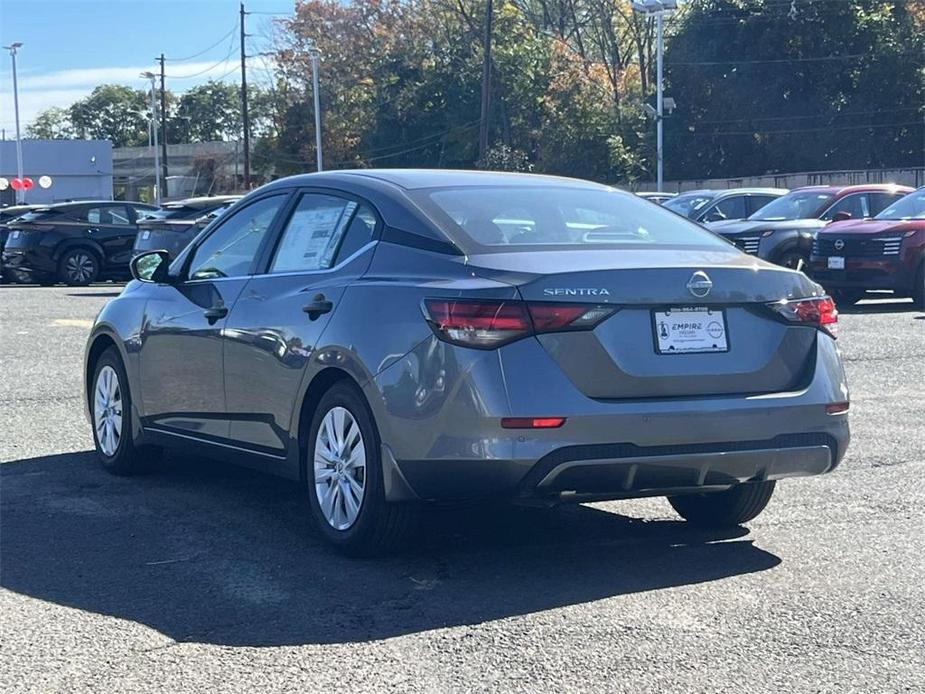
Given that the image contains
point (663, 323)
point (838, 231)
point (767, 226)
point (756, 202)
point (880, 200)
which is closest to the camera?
point (663, 323)

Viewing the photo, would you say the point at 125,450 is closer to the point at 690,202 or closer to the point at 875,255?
the point at 875,255

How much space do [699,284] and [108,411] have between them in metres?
3.81

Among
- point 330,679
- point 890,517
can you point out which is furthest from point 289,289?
point 890,517

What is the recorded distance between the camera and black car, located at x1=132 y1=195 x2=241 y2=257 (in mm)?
20281

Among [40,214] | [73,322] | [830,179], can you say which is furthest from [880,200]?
[830,179]

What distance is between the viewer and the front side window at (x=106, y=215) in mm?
24844

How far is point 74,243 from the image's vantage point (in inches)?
968

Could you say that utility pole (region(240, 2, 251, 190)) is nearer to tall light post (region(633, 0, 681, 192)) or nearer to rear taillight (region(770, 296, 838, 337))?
tall light post (region(633, 0, 681, 192))

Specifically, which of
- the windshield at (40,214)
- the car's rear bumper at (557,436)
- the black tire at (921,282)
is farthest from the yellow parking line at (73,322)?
the car's rear bumper at (557,436)

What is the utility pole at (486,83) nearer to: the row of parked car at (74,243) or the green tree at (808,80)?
the green tree at (808,80)

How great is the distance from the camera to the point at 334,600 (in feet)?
16.4

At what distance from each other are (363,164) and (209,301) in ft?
204

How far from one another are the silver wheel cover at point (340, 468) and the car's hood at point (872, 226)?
13.5 metres

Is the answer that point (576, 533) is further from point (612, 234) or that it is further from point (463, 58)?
point (463, 58)
